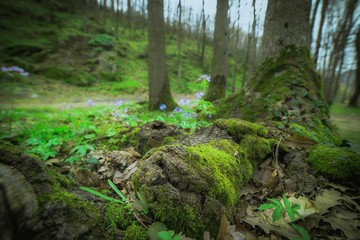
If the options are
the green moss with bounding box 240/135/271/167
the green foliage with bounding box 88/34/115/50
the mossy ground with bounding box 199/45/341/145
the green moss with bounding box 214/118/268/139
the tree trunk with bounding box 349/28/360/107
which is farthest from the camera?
the green foliage with bounding box 88/34/115/50

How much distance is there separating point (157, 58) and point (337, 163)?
576 cm

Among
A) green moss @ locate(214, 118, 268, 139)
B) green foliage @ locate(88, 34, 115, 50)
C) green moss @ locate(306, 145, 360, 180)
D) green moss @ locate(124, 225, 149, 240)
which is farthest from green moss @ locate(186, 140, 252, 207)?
green foliage @ locate(88, 34, 115, 50)

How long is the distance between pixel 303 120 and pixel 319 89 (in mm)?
1468

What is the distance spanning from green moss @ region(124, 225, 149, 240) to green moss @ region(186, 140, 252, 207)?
1.48 feet

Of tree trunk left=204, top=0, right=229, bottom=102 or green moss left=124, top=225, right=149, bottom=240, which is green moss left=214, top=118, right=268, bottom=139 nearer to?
green moss left=124, top=225, right=149, bottom=240

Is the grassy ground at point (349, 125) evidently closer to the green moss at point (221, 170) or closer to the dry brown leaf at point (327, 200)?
the dry brown leaf at point (327, 200)

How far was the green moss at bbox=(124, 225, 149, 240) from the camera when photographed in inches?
29.9

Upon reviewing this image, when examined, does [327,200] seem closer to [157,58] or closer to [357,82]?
[157,58]

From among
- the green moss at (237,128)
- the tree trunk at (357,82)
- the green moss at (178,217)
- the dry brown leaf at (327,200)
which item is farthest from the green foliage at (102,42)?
the tree trunk at (357,82)

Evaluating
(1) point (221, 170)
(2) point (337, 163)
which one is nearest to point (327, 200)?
(2) point (337, 163)

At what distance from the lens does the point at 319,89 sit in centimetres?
333

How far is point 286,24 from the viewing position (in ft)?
10.7

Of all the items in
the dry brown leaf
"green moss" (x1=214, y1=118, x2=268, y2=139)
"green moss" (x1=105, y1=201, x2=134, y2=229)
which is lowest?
the dry brown leaf

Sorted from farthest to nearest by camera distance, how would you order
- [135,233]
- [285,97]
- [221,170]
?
1. [285,97]
2. [221,170]
3. [135,233]
